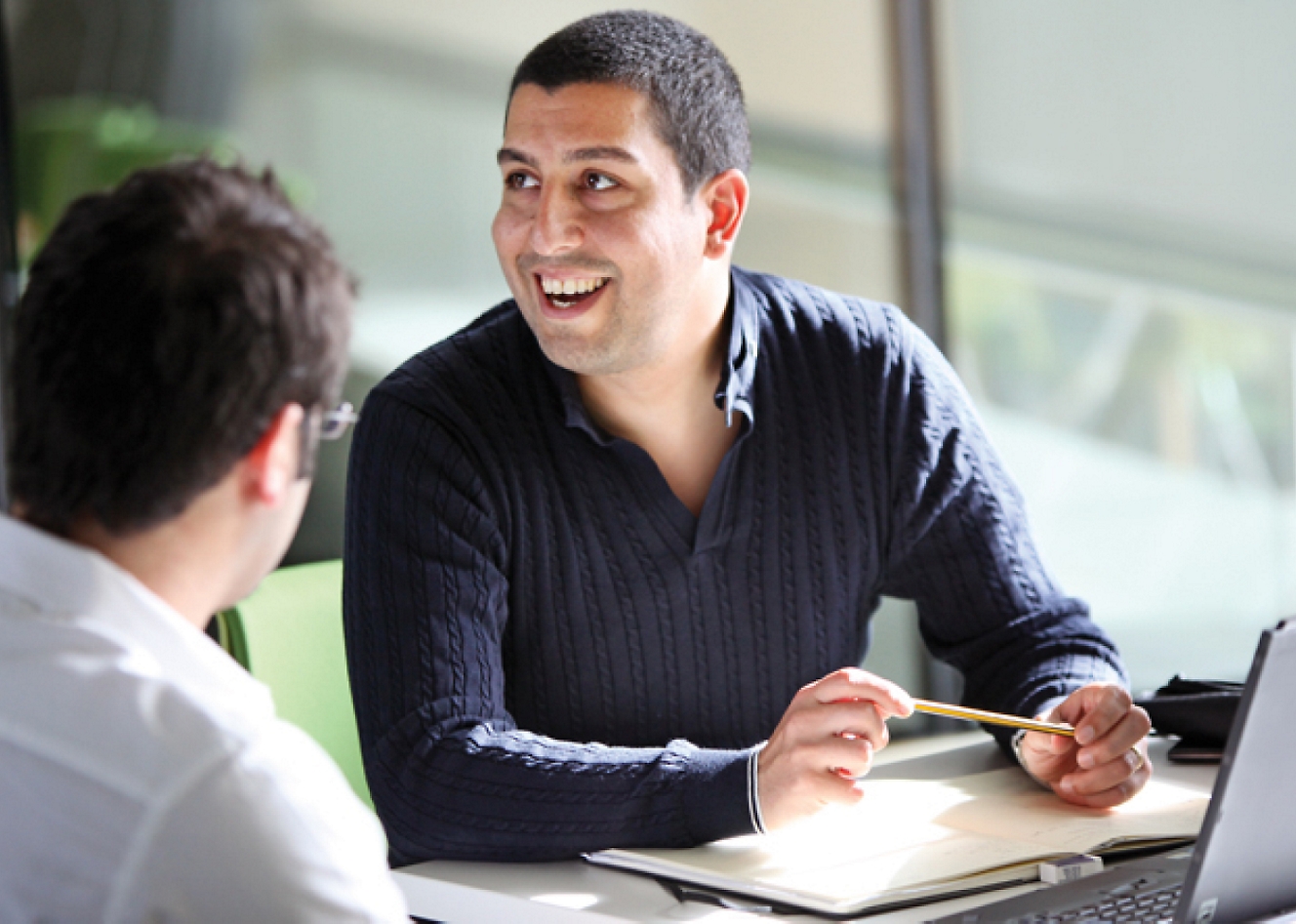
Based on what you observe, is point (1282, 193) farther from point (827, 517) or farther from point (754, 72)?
point (827, 517)

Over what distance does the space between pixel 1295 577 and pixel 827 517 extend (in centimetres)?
153

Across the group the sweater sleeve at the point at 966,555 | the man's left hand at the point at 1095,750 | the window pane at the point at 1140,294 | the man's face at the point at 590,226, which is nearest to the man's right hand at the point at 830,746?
the man's left hand at the point at 1095,750

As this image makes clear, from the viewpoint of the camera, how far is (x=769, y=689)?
1932 mm

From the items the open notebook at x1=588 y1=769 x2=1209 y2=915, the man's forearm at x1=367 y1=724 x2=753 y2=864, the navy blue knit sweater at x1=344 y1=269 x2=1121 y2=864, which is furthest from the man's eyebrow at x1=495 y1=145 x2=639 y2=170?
the open notebook at x1=588 y1=769 x2=1209 y2=915

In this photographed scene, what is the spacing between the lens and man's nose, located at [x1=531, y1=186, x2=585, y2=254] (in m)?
1.81

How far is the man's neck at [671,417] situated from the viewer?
1.91 meters

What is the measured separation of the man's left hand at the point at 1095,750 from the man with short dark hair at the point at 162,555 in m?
0.84

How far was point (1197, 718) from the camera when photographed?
5.85 feet

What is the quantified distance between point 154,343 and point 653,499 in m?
1.00

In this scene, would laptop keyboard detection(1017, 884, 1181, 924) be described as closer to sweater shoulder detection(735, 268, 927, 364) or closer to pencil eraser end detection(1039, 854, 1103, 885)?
pencil eraser end detection(1039, 854, 1103, 885)

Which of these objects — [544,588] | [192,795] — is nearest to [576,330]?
[544,588]

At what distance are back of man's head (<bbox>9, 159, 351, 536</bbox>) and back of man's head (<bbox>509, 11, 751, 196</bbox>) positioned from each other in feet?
3.11

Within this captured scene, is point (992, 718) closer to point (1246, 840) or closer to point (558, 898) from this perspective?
point (1246, 840)

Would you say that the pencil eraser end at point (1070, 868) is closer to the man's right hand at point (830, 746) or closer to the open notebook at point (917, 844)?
the open notebook at point (917, 844)
